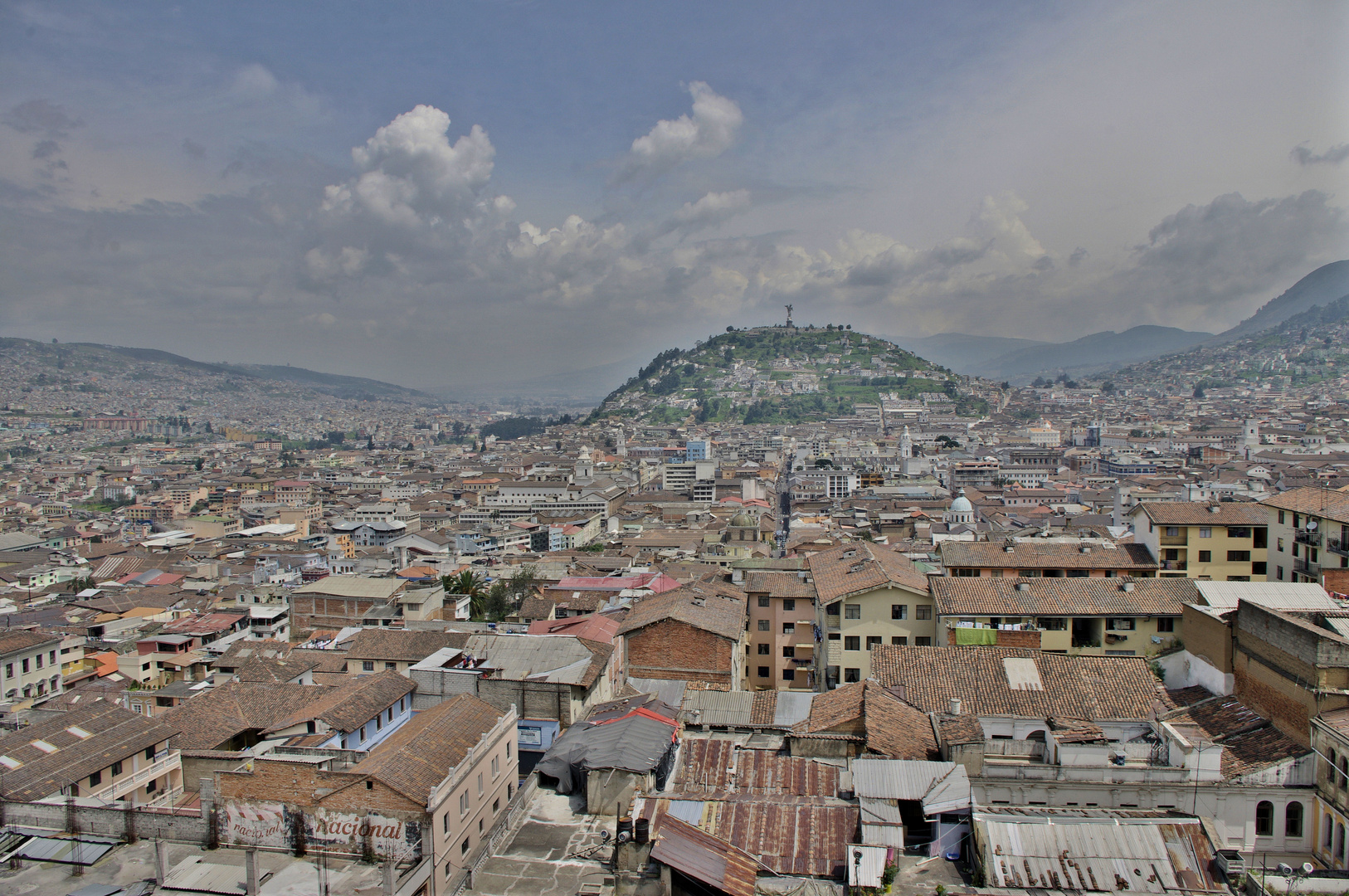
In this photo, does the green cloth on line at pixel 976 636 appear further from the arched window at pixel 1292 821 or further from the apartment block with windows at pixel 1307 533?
the apartment block with windows at pixel 1307 533

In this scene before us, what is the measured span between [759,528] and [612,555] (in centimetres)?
952

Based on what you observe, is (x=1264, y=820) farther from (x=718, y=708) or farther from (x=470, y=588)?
(x=470, y=588)

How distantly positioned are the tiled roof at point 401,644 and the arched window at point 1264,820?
49.2 ft

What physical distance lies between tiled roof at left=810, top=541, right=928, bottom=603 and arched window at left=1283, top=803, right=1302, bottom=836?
776cm

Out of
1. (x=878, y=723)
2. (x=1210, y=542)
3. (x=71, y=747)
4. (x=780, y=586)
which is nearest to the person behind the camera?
(x=878, y=723)

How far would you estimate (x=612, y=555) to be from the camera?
1603 inches

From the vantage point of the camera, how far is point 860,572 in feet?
57.0

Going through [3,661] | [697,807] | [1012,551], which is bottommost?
[3,661]

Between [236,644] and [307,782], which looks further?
[236,644]

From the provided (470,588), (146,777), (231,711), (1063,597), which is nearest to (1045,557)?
(1063,597)

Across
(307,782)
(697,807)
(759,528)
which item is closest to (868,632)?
(697,807)

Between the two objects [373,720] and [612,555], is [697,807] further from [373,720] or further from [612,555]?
[612,555]

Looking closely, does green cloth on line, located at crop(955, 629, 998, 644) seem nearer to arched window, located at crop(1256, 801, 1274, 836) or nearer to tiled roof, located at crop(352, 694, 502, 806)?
arched window, located at crop(1256, 801, 1274, 836)

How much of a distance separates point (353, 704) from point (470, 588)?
20418 mm
